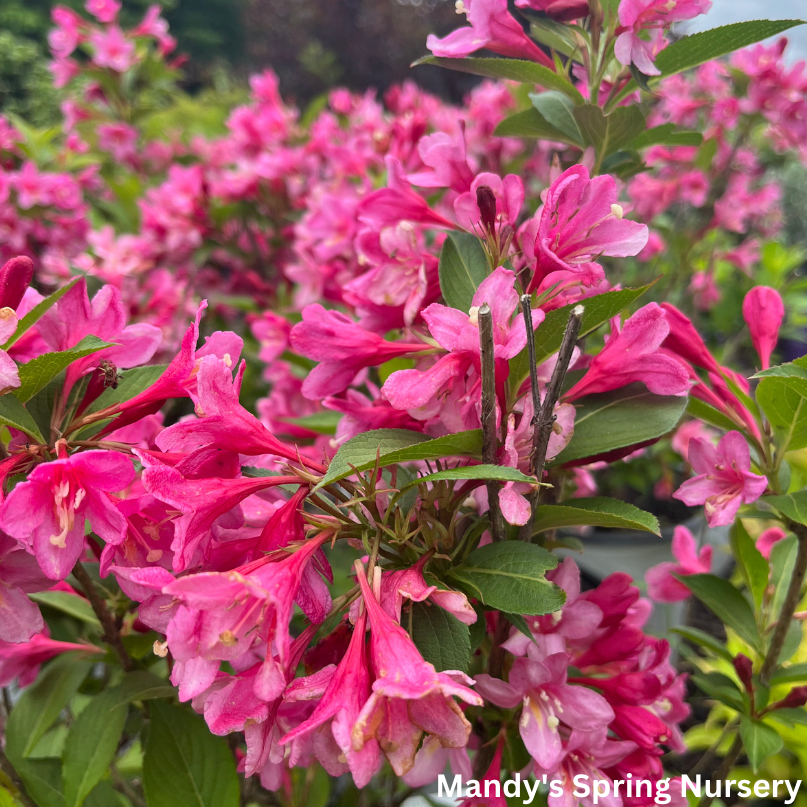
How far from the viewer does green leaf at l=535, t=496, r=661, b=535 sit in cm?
52

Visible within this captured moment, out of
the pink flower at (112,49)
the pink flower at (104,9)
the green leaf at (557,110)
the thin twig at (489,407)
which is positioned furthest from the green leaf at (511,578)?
the pink flower at (104,9)

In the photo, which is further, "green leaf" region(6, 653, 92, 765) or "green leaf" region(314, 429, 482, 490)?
"green leaf" region(6, 653, 92, 765)

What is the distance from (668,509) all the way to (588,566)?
0.52 m

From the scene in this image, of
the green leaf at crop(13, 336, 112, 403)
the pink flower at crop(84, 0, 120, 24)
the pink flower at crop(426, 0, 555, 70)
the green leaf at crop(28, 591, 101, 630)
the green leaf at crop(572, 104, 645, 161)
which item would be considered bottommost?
the green leaf at crop(28, 591, 101, 630)

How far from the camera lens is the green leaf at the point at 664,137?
2.71ft

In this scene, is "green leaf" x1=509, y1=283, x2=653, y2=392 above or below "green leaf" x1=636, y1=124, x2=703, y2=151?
below

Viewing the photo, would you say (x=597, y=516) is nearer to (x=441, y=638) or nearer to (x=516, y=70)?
(x=441, y=638)

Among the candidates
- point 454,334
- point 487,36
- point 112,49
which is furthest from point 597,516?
point 112,49

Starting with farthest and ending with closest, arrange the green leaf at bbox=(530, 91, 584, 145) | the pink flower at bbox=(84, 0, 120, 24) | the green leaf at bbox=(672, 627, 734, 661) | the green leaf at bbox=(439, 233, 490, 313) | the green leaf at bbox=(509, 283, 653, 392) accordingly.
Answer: the pink flower at bbox=(84, 0, 120, 24), the green leaf at bbox=(672, 627, 734, 661), the green leaf at bbox=(530, 91, 584, 145), the green leaf at bbox=(439, 233, 490, 313), the green leaf at bbox=(509, 283, 653, 392)

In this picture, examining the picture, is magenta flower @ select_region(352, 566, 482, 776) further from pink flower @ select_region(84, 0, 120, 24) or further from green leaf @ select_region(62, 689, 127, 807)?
pink flower @ select_region(84, 0, 120, 24)

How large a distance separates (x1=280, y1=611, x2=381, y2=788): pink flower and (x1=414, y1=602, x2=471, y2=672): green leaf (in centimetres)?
6

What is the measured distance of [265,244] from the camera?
2.20 m

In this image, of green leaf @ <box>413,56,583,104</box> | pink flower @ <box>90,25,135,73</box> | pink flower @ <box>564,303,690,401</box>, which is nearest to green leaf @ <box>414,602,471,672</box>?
pink flower @ <box>564,303,690,401</box>

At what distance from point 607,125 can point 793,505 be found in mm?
450
